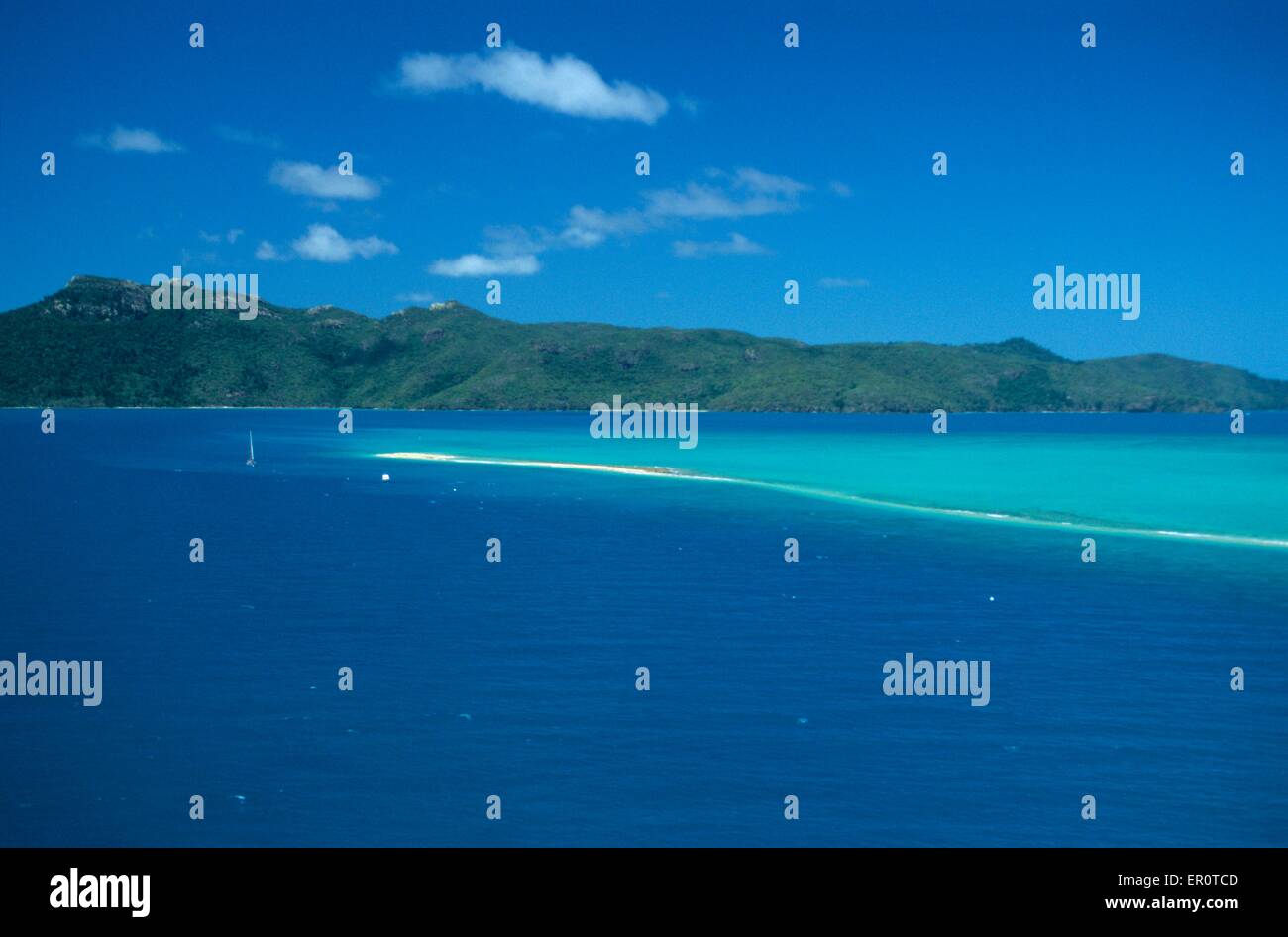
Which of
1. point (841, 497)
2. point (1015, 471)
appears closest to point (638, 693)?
point (841, 497)

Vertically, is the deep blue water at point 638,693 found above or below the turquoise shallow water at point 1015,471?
below

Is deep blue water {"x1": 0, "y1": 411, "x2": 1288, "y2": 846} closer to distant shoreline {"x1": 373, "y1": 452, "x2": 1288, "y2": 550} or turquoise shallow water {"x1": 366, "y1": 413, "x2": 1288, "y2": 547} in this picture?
distant shoreline {"x1": 373, "y1": 452, "x2": 1288, "y2": 550}

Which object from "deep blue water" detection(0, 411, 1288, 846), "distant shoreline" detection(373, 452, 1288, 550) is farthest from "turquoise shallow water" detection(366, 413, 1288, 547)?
"deep blue water" detection(0, 411, 1288, 846)

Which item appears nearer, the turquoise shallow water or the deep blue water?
the deep blue water

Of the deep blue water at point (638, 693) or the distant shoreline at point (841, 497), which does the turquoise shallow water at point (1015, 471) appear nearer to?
the distant shoreline at point (841, 497)

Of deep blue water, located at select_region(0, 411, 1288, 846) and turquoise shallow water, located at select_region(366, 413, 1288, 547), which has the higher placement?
turquoise shallow water, located at select_region(366, 413, 1288, 547)

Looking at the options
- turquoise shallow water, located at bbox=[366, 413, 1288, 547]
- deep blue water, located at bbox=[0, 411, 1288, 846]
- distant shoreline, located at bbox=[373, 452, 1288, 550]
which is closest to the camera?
deep blue water, located at bbox=[0, 411, 1288, 846]

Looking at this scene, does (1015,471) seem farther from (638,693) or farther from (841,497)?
(638,693)

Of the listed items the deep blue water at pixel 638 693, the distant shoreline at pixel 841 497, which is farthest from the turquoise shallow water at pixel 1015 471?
the deep blue water at pixel 638 693
